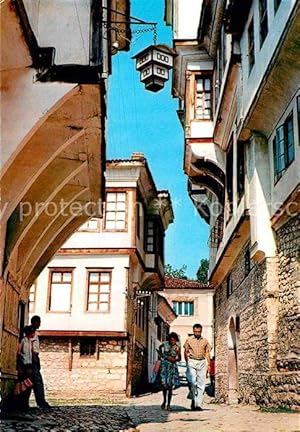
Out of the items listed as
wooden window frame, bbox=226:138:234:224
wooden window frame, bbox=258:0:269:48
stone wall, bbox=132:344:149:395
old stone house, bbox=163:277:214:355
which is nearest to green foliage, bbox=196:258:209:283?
old stone house, bbox=163:277:214:355

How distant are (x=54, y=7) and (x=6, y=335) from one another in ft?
18.4

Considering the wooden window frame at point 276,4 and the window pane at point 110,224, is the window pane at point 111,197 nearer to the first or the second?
the window pane at point 110,224

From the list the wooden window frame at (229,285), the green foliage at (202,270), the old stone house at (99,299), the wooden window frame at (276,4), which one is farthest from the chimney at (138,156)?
the green foliage at (202,270)

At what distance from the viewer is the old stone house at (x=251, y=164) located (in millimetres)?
11805

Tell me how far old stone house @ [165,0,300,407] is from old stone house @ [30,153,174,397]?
423 centimetres

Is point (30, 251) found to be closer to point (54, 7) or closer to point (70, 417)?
point (70, 417)

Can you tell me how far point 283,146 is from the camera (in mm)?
12547

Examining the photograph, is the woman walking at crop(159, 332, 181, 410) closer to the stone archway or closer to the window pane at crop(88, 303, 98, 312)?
the stone archway

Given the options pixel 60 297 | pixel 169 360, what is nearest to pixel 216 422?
pixel 169 360

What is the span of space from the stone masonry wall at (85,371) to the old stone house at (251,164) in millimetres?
3999

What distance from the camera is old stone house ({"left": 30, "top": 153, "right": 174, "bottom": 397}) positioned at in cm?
2302

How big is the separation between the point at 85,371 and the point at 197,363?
1192 cm

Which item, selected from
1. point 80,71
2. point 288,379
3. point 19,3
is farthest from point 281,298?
point 19,3

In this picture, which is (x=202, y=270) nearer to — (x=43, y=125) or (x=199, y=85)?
(x=199, y=85)
